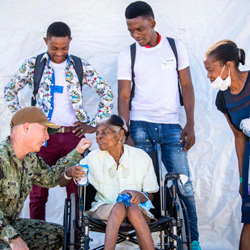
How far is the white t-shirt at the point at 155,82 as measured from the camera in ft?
15.5

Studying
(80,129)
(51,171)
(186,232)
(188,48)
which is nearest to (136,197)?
(186,232)

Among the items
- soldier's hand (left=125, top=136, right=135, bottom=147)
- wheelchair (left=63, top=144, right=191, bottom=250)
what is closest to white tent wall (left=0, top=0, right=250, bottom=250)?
soldier's hand (left=125, top=136, right=135, bottom=147)

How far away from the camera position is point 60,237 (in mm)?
3807

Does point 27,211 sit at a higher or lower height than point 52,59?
lower

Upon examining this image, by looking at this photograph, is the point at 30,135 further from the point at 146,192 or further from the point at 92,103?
the point at 92,103

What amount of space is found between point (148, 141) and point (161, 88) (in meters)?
0.50

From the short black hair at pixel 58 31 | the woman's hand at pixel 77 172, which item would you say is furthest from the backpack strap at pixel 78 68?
the woman's hand at pixel 77 172

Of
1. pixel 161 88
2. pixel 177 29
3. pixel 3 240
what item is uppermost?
pixel 177 29

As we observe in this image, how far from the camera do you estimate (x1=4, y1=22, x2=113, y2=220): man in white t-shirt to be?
182 inches

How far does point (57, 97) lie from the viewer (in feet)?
15.4

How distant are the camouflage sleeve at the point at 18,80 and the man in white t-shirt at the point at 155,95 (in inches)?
32.1

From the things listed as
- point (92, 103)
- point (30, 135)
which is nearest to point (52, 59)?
point (92, 103)

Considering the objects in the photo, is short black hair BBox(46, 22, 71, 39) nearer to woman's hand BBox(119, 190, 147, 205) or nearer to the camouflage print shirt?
the camouflage print shirt

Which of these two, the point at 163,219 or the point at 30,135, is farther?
the point at 163,219
